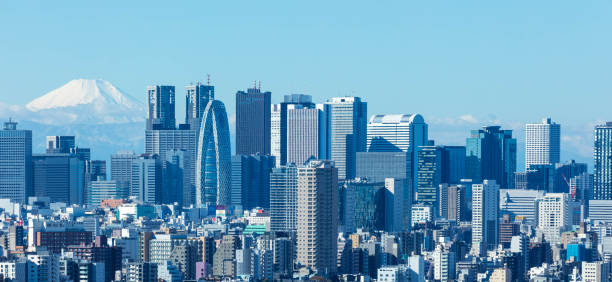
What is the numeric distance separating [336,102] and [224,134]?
15489 millimetres

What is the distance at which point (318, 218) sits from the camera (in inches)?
3406

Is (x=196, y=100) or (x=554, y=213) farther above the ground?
(x=196, y=100)

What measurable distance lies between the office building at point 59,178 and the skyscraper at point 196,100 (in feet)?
55.4

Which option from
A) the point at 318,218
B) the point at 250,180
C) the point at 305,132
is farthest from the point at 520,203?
the point at 318,218

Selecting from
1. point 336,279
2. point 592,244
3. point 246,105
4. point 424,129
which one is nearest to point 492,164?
point 424,129

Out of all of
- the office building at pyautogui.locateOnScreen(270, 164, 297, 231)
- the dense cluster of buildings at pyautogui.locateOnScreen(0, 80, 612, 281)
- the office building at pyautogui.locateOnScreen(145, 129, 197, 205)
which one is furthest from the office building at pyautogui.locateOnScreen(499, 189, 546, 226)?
the office building at pyautogui.locateOnScreen(145, 129, 197, 205)

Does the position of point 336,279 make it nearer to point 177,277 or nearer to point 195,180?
point 177,277

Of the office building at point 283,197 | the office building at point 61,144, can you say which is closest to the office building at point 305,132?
the office building at point 61,144

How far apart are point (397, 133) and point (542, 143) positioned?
22516 millimetres

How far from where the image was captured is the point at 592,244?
3878 inches

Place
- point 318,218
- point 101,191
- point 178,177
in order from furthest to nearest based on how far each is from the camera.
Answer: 1. point 178,177
2. point 101,191
3. point 318,218

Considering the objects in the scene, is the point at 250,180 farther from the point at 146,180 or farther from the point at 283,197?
the point at 283,197

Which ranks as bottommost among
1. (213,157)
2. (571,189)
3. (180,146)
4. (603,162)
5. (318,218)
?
(318,218)

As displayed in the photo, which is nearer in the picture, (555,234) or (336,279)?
(336,279)
